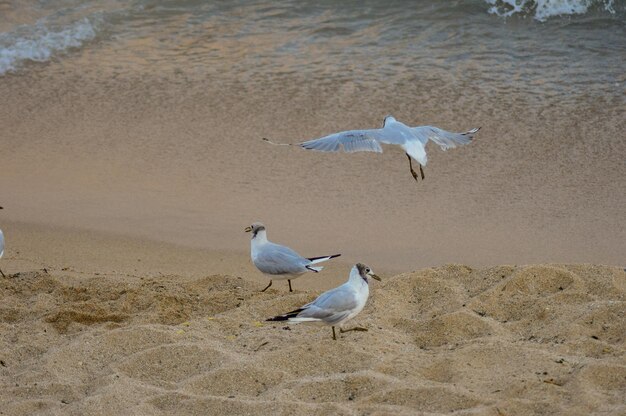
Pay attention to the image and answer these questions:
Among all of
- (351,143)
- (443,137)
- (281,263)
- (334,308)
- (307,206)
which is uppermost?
(351,143)

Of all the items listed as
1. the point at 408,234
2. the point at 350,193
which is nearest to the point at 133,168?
the point at 350,193

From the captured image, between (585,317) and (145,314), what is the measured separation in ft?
8.39

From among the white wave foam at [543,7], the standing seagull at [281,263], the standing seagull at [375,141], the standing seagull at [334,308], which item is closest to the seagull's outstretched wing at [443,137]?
the standing seagull at [375,141]

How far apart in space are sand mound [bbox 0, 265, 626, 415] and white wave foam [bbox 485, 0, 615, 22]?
6414mm

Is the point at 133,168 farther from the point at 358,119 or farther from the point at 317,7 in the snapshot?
the point at 317,7

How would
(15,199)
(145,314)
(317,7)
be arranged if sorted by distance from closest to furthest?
(145,314)
(15,199)
(317,7)

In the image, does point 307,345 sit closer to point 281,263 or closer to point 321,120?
point 281,263

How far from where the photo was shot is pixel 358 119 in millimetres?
9961

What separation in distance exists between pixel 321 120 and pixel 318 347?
5059mm

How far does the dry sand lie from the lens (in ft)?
14.8

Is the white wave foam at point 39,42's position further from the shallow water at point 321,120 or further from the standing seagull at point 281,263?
the standing seagull at point 281,263

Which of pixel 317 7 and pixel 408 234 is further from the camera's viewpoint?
pixel 317 7

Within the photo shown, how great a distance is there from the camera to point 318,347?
517cm

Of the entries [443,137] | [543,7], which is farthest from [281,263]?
[543,7]
